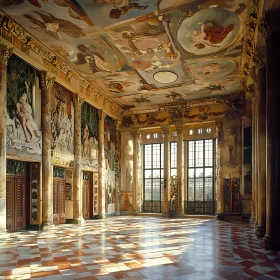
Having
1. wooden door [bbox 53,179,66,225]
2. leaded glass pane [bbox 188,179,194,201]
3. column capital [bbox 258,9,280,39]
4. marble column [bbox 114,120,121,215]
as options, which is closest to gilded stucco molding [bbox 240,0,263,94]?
column capital [bbox 258,9,280,39]

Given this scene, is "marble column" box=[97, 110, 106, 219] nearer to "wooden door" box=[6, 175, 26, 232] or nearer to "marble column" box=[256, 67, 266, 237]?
"wooden door" box=[6, 175, 26, 232]

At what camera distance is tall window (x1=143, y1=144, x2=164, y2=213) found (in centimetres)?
2247

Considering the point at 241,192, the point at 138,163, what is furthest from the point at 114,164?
the point at 241,192

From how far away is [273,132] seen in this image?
8562 mm

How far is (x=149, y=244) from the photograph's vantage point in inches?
371

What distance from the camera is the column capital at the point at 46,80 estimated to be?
13039mm

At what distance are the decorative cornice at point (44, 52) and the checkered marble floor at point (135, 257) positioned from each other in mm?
7402

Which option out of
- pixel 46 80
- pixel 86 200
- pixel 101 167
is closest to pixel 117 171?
pixel 101 167

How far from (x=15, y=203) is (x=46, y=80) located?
17.8ft

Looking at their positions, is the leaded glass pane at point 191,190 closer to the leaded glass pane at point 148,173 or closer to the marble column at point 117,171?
the leaded glass pane at point 148,173

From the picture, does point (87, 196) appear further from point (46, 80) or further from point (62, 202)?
point (46, 80)

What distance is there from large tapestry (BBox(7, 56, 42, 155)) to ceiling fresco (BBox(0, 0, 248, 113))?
1527mm

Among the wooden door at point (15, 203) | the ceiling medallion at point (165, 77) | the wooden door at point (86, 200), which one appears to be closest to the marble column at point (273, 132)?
the ceiling medallion at point (165, 77)

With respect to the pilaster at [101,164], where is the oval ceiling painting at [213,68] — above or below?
above
